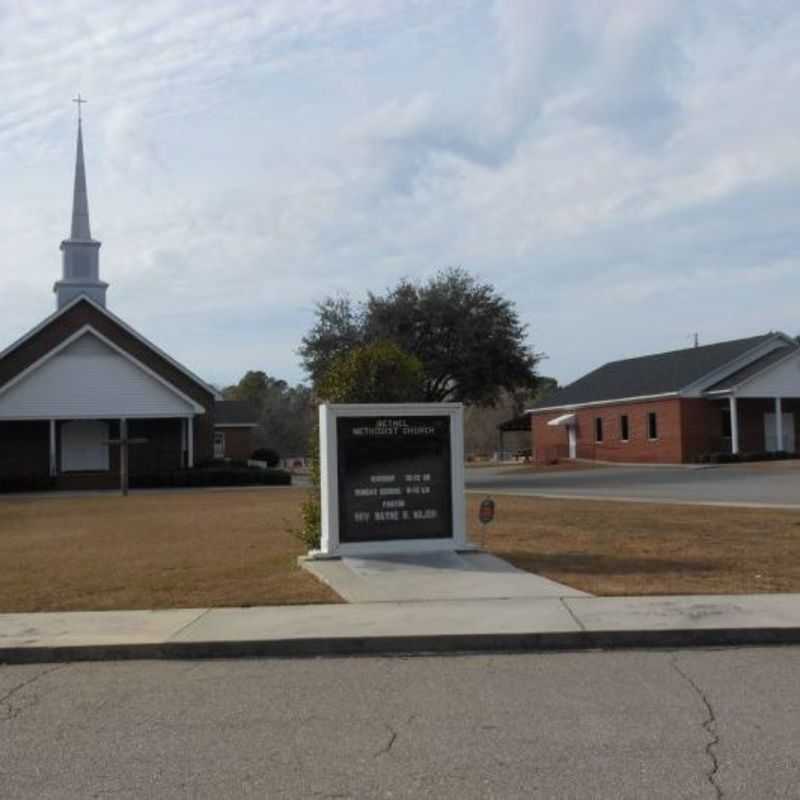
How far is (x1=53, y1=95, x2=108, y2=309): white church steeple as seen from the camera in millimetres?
49969

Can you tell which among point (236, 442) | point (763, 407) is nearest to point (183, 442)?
point (236, 442)

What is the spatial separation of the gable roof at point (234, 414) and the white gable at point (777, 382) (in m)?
31.9

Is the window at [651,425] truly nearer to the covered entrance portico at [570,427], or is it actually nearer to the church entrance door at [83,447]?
the covered entrance portico at [570,427]

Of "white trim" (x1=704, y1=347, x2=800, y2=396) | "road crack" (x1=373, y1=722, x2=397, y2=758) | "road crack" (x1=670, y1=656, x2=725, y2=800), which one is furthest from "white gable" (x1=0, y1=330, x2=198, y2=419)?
"road crack" (x1=373, y1=722, x2=397, y2=758)

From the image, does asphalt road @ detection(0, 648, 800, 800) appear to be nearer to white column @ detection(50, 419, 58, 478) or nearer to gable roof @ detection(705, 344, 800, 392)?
white column @ detection(50, 419, 58, 478)

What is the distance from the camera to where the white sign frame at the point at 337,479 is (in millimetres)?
13602

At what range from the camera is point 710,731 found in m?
6.14

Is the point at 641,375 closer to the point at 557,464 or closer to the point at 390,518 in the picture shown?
the point at 557,464

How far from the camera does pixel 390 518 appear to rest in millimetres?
13883

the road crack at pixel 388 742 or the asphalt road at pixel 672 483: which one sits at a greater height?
Result: the asphalt road at pixel 672 483

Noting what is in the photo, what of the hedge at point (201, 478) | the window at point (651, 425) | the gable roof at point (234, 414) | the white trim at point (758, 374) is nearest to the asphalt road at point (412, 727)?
Result: the hedge at point (201, 478)

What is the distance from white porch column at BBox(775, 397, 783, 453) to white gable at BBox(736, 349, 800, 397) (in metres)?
0.56

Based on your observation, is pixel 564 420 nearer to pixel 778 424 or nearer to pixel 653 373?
pixel 653 373

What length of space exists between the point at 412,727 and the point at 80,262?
47.7 m
